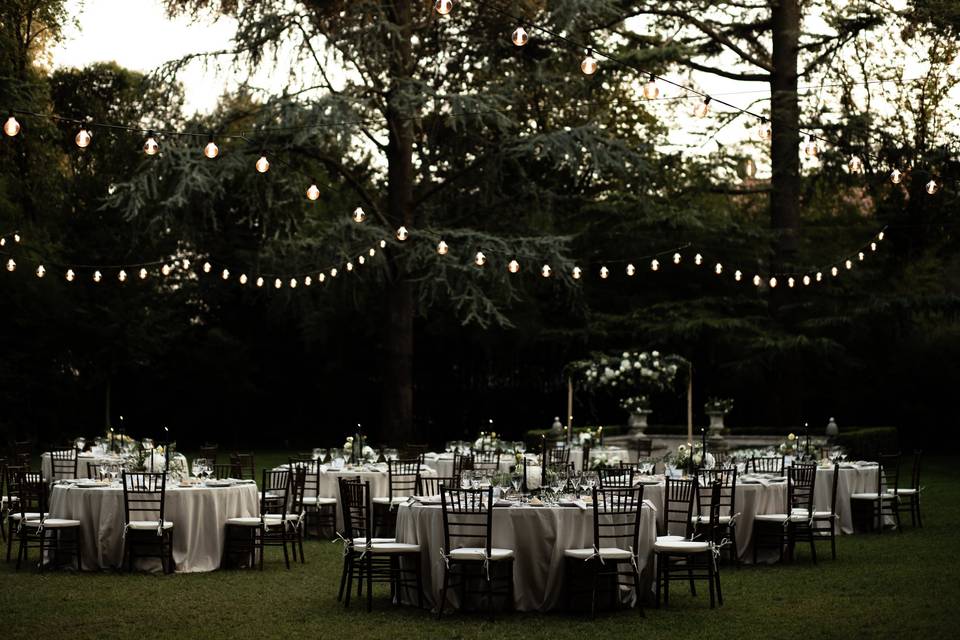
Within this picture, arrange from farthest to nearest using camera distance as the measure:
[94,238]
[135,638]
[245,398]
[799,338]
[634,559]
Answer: [245,398] < [94,238] < [799,338] < [634,559] < [135,638]

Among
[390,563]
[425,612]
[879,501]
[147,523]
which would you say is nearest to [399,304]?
[879,501]

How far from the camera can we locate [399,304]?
24.6 meters

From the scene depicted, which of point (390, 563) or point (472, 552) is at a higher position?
point (472, 552)

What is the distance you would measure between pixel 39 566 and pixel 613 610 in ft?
16.7

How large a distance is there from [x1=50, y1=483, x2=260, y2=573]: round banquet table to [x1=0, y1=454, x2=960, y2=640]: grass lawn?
0.95 feet

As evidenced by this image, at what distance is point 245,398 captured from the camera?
31672 millimetres

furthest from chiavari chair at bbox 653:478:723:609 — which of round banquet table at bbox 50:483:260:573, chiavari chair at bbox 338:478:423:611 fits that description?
round banquet table at bbox 50:483:260:573

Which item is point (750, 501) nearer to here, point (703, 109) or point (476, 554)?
point (703, 109)

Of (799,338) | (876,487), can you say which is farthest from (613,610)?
(799,338)

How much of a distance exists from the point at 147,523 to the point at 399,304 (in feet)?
47.0

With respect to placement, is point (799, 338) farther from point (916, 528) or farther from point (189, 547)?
point (189, 547)

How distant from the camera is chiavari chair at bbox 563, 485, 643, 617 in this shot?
8383 millimetres

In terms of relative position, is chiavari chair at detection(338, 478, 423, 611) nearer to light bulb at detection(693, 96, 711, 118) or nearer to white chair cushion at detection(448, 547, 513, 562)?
white chair cushion at detection(448, 547, 513, 562)

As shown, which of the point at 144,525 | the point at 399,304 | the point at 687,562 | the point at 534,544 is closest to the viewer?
the point at 534,544
